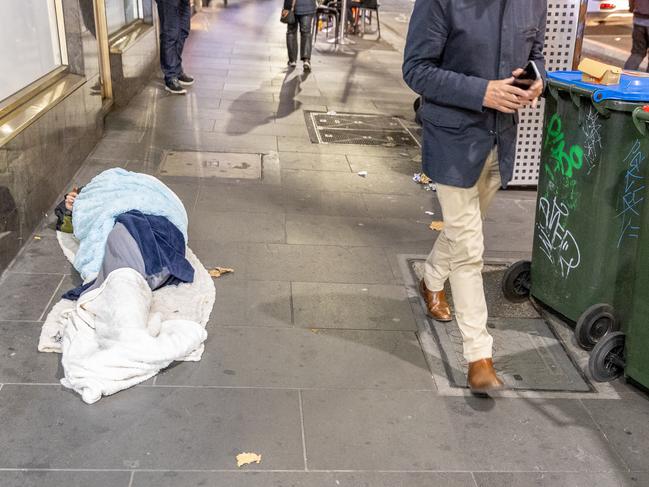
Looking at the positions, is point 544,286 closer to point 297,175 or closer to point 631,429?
point 631,429

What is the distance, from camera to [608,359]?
3.65m

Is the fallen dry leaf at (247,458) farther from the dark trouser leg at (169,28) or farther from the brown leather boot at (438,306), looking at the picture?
the dark trouser leg at (169,28)

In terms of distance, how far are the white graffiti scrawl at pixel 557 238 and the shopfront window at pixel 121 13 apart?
6.23 metres

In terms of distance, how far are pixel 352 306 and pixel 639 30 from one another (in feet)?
25.0

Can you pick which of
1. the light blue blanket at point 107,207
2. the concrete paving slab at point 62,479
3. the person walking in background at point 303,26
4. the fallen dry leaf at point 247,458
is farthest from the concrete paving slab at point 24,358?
the person walking in background at point 303,26

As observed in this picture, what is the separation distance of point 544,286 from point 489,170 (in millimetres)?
1004

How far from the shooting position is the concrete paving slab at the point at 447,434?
3.04m

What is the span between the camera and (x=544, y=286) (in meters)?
4.22

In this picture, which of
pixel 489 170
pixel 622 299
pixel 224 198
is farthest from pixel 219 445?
pixel 224 198

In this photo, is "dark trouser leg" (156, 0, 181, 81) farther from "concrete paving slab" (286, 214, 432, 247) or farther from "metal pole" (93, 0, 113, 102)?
"concrete paving slab" (286, 214, 432, 247)

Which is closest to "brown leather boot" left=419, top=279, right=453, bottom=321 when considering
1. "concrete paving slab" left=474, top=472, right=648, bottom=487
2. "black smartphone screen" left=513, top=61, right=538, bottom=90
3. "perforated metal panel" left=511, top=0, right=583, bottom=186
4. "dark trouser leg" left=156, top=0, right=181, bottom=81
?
"concrete paving slab" left=474, top=472, right=648, bottom=487

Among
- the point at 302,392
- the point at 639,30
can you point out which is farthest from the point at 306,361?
the point at 639,30

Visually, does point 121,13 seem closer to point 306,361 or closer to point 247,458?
point 306,361

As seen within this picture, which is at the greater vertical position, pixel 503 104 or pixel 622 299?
pixel 503 104
